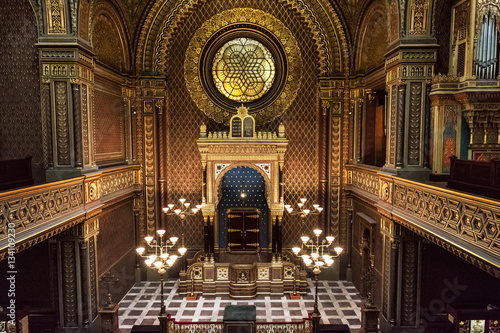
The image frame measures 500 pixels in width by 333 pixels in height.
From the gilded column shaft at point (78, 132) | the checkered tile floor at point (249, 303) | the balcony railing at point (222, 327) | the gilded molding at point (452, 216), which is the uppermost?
the gilded column shaft at point (78, 132)

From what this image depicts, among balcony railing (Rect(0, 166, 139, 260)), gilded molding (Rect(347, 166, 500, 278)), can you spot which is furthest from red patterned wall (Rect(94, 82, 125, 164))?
gilded molding (Rect(347, 166, 500, 278))

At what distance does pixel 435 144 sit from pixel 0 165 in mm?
9187

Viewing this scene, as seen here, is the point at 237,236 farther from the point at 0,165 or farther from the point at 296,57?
the point at 0,165

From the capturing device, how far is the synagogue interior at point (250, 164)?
7.71m

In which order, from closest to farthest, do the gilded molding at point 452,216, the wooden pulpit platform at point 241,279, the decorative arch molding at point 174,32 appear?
the gilded molding at point 452,216 → the wooden pulpit platform at point 241,279 → the decorative arch molding at point 174,32

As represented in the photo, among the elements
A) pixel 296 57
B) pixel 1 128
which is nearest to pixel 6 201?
pixel 1 128

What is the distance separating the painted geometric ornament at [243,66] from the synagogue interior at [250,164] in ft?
0.24

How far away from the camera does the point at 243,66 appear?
1346cm

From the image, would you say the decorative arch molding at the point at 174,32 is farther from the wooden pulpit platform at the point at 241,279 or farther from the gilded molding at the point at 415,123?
the wooden pulpit platform at the point at 241,279

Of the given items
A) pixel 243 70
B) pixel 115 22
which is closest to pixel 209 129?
pixel 243 70

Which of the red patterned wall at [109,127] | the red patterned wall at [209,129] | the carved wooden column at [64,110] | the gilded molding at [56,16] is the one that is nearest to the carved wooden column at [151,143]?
the red patterned wall at [209,129]

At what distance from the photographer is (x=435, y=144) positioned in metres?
8.28

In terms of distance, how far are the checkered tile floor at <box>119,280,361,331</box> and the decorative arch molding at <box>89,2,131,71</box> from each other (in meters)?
7.82

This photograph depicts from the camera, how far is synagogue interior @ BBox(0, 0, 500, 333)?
7711 mm
